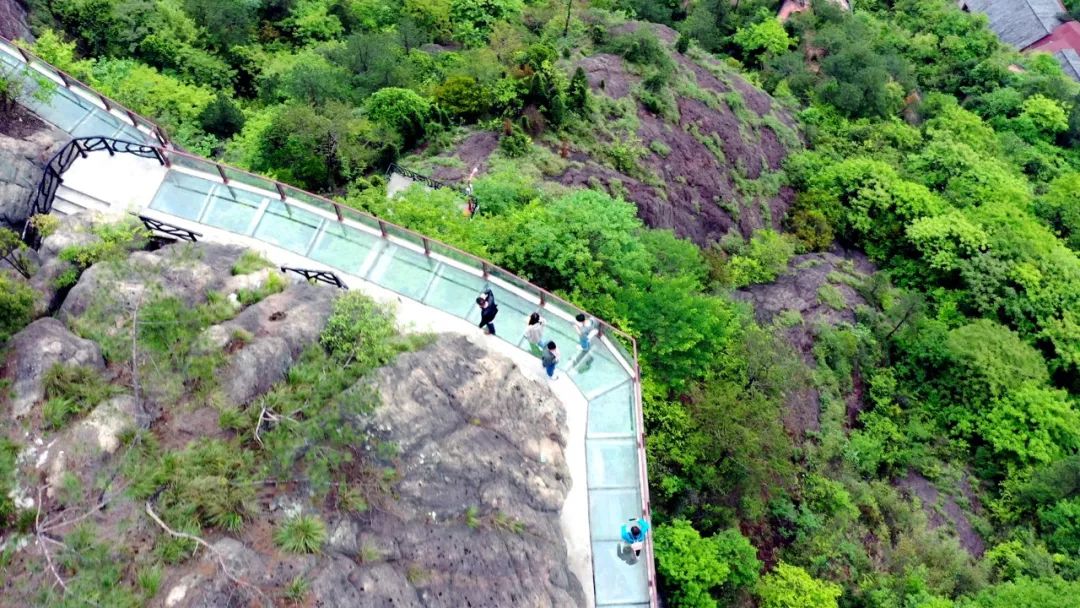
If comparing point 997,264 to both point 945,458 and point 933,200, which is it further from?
point 945,458

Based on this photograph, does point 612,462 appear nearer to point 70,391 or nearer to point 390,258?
point 390,258

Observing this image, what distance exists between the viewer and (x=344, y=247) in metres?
17.3

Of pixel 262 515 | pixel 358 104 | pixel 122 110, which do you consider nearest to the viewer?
pixel 262 515

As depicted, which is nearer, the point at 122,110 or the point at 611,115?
the point at 122,110

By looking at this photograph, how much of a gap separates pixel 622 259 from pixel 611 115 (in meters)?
13.2

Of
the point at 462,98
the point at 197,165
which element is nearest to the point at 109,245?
→ the point at 197,165

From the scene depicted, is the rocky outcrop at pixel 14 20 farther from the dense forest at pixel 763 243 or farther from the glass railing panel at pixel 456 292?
the glass railing panel at pixel 456 292

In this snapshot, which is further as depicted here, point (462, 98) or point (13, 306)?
point (462, 98)

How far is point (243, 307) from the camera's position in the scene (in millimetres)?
14664

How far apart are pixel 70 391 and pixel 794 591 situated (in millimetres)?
18910

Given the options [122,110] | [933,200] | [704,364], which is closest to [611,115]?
[704,364]

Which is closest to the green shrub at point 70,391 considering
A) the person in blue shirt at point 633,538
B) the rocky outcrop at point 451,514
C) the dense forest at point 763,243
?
the rocky outcrop at point 451,514

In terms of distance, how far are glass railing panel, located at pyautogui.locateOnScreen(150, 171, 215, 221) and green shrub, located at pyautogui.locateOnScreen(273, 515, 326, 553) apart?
9.52m

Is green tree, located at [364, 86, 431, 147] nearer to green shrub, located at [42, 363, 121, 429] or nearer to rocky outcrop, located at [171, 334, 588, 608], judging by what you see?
rocky outcrop, located at [171, 334, 588, 608]
